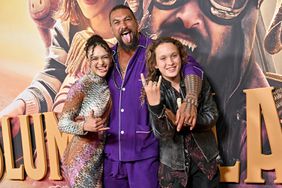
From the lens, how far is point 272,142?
1869mm

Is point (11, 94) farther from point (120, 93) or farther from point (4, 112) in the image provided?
point (120, 93)

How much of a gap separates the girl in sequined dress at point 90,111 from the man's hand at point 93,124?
0.04 meters

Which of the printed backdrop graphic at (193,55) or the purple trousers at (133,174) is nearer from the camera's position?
the purple trousers at (133,174)

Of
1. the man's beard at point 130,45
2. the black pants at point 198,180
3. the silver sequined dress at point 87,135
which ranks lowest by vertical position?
the black pants at point 198,180

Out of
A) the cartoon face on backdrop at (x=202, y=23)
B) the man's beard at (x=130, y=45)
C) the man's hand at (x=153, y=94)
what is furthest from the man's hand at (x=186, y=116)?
the cartoon face on backdrop at (x=202, y=23)

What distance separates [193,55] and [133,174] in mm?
602

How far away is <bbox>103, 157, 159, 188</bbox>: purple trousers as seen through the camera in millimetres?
1777

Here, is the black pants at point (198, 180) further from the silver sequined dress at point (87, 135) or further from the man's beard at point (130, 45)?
the man's beard at point (130, 45)

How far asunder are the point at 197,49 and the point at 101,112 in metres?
0.54

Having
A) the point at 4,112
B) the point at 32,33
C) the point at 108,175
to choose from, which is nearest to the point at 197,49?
the point at 108,175

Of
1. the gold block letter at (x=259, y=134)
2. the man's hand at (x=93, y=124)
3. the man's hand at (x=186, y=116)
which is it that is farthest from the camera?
the gold block letter at (x=259, y=134)

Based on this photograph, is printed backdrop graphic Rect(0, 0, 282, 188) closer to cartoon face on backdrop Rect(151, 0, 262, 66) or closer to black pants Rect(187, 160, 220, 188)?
cartoon face on backdrop Rect(151, 0, 262, 66)

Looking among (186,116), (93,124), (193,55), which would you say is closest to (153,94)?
(186,116)

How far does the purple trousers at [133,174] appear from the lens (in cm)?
178
